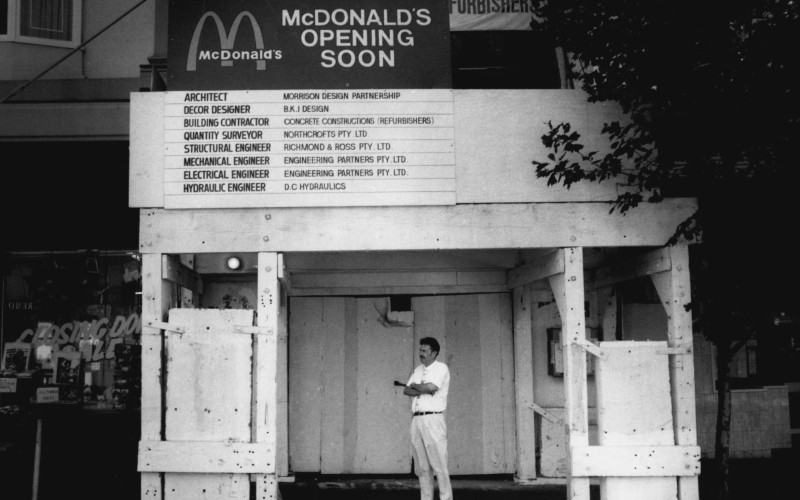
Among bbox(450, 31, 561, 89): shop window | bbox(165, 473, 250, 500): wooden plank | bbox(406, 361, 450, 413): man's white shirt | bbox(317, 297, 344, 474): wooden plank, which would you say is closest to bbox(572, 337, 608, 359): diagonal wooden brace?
bbox(406, 361, 450, 413): man's white shirt

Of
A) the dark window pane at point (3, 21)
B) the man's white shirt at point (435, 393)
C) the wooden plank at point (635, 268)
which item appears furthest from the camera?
the dark window pane at point (3, 21)

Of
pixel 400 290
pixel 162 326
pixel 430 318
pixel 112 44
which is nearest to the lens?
pixel 162 326

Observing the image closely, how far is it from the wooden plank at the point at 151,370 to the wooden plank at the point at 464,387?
167 inches

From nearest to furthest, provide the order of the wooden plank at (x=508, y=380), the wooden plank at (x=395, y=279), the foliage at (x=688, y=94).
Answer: the foliage at (x=688, y=94) → the wooden plank at (x=508, y=380) → the wooden plank at (x=395, y=279)

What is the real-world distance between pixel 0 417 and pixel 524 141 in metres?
6.66

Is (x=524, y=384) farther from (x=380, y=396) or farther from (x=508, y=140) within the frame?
(x=508, y=140)

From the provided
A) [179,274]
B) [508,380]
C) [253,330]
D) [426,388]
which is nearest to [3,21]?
[179,274]

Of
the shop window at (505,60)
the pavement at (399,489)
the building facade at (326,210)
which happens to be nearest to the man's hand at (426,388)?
the building facade at (326,210)

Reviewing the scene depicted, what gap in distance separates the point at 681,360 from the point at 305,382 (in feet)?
16.4

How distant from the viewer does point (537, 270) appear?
328 inches

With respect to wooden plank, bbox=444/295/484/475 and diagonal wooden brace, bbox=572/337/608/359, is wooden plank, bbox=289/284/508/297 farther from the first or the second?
diagonal wooden brace, bbox=572/337/608/359

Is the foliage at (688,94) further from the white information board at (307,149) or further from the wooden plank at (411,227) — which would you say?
the white information board at (307,149)

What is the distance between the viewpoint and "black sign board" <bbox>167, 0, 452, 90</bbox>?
24.1 feet

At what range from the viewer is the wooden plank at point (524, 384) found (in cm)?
967
